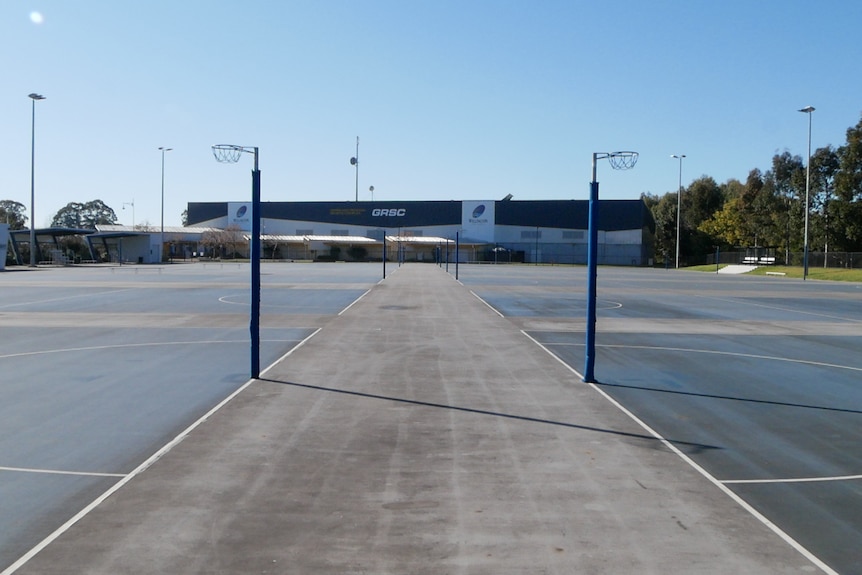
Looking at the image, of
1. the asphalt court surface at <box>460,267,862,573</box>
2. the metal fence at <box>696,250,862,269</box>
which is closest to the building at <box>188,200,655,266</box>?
the metal fence at <box>696,250,862,269</box>

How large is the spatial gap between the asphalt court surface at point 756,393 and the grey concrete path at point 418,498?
0.49 meters

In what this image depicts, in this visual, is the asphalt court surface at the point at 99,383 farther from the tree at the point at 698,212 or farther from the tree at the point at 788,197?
the tree at the point at 698,212

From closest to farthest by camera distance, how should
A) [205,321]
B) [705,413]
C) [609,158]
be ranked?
[705,413], [609,158], [205,321]

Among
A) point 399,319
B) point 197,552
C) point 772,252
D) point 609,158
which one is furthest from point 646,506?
point 772,252

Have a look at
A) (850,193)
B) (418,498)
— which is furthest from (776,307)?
(850,193)

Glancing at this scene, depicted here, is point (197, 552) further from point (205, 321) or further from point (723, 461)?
point (205, 321)

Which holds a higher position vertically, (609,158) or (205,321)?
(609,158)

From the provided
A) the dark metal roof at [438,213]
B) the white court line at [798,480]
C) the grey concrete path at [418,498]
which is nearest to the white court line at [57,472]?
the grey concrete path at [418,498]

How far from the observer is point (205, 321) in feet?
77.6

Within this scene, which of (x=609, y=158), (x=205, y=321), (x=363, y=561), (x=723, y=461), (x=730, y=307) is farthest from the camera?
(x=730, y=307)

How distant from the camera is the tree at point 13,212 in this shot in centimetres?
12450

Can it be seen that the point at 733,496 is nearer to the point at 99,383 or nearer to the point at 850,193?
the point at 99,383

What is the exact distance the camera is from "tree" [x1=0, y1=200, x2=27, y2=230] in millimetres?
124500

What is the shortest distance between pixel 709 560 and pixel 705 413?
5734 millimetres
